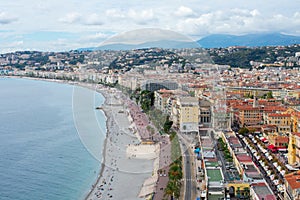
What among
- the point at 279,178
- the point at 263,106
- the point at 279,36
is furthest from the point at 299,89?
the point at 279,36

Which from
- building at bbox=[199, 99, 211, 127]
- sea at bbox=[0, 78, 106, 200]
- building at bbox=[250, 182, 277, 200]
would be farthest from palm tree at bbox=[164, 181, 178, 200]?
building at bbox=[199, 99, 211, 127]

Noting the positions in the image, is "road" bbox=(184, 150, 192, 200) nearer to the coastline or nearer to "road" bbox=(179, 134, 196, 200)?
"road" bbox=(179, 134, 196, 200)

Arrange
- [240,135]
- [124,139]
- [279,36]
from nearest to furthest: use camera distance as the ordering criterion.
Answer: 1. [240,135]
2. [124,139]
3. [279,36]

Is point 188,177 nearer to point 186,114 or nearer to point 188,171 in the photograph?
point 188,171

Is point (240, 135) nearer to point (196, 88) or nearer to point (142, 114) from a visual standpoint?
point (196, 88)

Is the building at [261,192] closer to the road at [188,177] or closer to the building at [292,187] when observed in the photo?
the building at [292,187]
